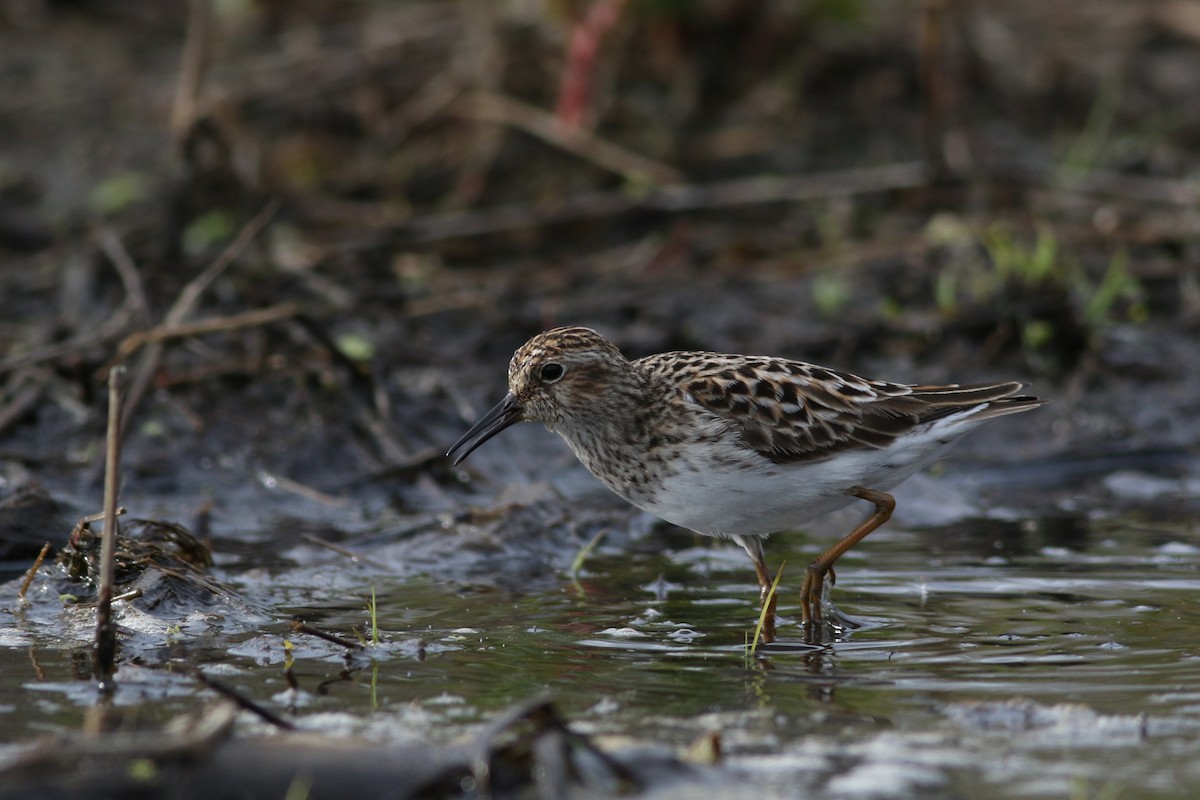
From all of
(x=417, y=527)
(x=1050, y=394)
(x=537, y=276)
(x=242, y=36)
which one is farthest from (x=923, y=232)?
(x=242, y=36)

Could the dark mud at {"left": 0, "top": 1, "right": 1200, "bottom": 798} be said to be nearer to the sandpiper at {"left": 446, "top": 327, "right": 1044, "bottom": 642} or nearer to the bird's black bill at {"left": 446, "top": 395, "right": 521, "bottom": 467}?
the sandpiper at {"left": 446, "top": 327, "right": 1044, "bottom": 642}

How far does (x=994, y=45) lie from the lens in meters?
12.1

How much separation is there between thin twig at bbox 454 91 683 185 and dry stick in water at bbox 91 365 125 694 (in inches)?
241

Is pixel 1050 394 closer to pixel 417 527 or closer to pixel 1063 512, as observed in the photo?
pixel 1063 512

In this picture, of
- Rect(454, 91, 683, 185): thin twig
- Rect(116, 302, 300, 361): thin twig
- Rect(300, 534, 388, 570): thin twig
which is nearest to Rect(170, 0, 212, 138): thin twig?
Rect(116, 302, 300, 361): thin twig

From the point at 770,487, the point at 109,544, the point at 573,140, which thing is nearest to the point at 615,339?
the point at 573,140

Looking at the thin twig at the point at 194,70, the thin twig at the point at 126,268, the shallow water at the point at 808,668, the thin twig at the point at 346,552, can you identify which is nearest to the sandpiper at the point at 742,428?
the shallow water at the point at 808,668

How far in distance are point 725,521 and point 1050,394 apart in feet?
11.6

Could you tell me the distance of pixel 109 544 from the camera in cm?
429

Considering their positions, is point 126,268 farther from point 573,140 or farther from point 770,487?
point 770,487

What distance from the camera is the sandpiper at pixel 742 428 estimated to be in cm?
561

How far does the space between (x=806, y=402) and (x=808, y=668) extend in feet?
4.22

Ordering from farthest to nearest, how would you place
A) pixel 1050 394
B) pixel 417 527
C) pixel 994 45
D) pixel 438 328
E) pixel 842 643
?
1. pixel 994 45
2. pixel 438 328
3. pixel 1050 394
4. pixel 417 527
5. pixel 842 643

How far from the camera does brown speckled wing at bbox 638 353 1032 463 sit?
5.71 meters
